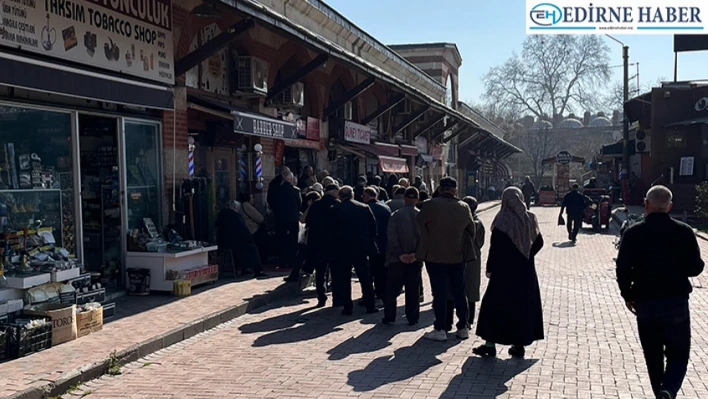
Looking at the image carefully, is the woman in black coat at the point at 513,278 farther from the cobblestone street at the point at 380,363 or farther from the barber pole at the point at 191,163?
the barber pole at the point at 191,163

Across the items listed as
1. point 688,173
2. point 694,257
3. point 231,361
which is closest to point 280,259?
point 231,361

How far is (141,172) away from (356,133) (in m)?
10.7

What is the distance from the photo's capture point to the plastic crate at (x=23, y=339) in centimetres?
686

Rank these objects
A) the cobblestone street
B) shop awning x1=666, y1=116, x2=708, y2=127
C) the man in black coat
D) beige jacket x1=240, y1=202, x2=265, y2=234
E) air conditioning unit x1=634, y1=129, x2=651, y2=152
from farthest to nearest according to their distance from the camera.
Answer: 1. air conditioning unit x1=634, y1=129, x2=651, y2=152
2. shop awning x1=666, y1=116, x2=708, y2=127
3. beige jacket x1=240, y1=202, x2=265, y2=234
4. the man in black coat
5. the cobblestone street

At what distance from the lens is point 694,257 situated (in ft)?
17.4

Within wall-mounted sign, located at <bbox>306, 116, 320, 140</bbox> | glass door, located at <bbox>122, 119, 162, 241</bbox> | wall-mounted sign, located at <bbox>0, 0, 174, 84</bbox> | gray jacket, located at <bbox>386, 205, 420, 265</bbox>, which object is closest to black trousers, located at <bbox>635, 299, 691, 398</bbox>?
gray jacket, located at <bbox>386, 205, 420, 265</bbox>

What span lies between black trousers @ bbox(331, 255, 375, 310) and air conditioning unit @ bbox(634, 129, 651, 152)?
26.5 m

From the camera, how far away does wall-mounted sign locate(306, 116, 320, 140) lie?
18.1m

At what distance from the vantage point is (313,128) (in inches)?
727

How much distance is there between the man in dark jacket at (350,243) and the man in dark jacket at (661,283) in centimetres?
441

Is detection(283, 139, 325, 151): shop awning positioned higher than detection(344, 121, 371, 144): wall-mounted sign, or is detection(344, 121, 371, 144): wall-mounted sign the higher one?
detection(344, 121, 371, 144): wall-mounted sign

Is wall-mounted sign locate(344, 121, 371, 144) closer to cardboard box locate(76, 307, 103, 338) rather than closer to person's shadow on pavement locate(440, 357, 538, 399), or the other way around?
cardboard box locate(76, 307, 103, 338)

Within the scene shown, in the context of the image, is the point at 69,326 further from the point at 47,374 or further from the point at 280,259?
the point at 280,259

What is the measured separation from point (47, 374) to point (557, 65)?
74679mm
